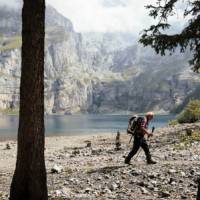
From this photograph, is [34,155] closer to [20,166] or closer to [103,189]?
[20,166]

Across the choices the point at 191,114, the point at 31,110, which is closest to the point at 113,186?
the point at 31,110

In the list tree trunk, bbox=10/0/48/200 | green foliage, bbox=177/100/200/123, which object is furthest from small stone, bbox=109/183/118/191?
green foliage, bbox=177/100/200/123

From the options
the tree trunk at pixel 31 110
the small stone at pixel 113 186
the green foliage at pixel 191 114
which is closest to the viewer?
the tree trunk at pixel 31 110

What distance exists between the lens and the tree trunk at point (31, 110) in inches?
412

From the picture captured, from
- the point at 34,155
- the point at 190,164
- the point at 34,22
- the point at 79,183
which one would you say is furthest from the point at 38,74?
the point at 190,164

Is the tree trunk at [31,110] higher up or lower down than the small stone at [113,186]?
higher up

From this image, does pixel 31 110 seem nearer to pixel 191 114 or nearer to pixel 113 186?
pixel 113 186

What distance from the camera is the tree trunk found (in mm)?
10469

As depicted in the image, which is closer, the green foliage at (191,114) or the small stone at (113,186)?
the small stone at (113,186)

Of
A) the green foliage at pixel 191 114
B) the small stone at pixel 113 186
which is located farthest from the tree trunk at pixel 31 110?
the green foliage at pixel 191 114

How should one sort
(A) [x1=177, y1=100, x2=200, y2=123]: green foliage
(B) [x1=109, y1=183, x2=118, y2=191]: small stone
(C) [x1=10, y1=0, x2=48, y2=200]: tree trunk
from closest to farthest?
(C) [x1=10, y1=0, x2=48, y2=200]: tree trunk < (B) [x1=109, y1=183, x2=118, y2=191]: small stone < (A) [x1=177, y1=100, x2=200, y2=123]: green foliage

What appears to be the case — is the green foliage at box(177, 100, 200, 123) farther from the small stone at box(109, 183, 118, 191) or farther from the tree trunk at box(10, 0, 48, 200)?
the tree trunk at box(10, 0, 48, 200)

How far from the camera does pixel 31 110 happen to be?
34.3ft

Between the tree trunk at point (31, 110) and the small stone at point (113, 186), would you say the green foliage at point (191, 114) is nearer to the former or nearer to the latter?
the small stone at point (113, 186)
